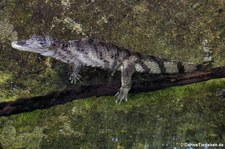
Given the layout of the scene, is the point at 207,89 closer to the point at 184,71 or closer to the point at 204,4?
the point at 184,71

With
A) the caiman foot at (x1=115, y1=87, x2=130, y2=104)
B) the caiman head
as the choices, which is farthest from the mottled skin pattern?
A: the caiman foot at (x1=115, y1=87, x2=130, y2=104)

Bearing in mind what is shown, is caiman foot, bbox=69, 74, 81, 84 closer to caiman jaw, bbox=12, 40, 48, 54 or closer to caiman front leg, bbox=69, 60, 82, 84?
caiman front leg, bbox=69, 60, 82, 84

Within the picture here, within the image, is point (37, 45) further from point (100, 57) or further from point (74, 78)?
point (100, 57)

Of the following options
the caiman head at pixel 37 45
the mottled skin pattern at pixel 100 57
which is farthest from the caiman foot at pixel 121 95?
the caiman head at pixel 37 45

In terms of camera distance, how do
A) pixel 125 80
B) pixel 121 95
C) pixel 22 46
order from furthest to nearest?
pixel 22 46 → pixel 125 80 → pixel 121 95

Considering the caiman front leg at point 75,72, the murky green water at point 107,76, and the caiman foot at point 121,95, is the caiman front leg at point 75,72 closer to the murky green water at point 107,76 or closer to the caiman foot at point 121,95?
the murky green water at point 107,76

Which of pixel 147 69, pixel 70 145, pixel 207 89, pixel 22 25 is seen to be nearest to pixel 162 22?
pixel 147 69

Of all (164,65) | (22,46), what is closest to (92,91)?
(164,65)
